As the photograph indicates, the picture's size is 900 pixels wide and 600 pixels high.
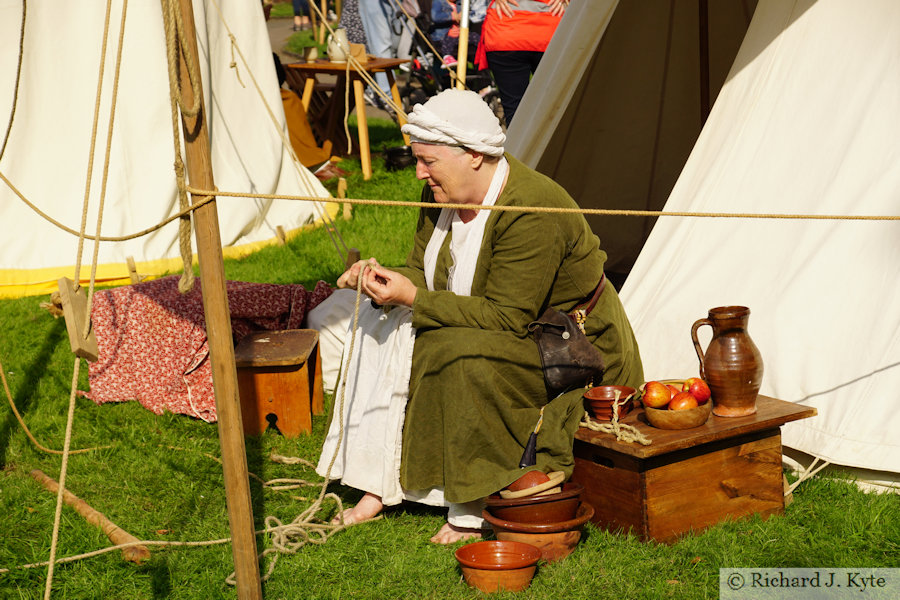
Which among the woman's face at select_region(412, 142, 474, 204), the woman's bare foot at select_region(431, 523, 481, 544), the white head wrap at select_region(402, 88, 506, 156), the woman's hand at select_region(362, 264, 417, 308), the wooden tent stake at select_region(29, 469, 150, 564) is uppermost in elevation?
the white head wrap at select_region(402, 88, 506, 156)

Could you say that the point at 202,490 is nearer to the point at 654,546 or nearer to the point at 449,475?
the point at 449,475

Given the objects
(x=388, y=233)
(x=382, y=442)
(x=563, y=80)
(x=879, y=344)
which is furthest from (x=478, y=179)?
(x=388, y=233)

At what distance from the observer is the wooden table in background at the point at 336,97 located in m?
7.86

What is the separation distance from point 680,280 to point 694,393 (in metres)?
0.86

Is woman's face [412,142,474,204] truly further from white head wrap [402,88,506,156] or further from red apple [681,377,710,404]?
red apple [681,377,710,404]

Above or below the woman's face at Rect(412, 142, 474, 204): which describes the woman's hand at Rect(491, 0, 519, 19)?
above

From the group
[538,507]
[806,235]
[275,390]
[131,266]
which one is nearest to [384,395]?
[538,507]

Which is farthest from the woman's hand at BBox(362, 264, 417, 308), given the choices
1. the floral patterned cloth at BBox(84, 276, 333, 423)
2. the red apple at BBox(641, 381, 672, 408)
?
the floral patterned cloth at BBox(84, 276, 333, 423)

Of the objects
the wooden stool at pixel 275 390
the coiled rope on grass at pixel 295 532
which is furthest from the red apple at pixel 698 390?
the wooden stool at pixel 275 390

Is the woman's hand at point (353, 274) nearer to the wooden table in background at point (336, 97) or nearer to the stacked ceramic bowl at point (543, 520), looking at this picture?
the stacked ceramic bowl at point (543, 520)

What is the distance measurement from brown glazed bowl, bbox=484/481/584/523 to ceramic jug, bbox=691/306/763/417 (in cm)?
52

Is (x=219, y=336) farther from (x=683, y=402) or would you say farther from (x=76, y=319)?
(x=683, y=402)

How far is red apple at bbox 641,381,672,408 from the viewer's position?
276cm

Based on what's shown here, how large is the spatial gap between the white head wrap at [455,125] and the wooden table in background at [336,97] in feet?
16.2
